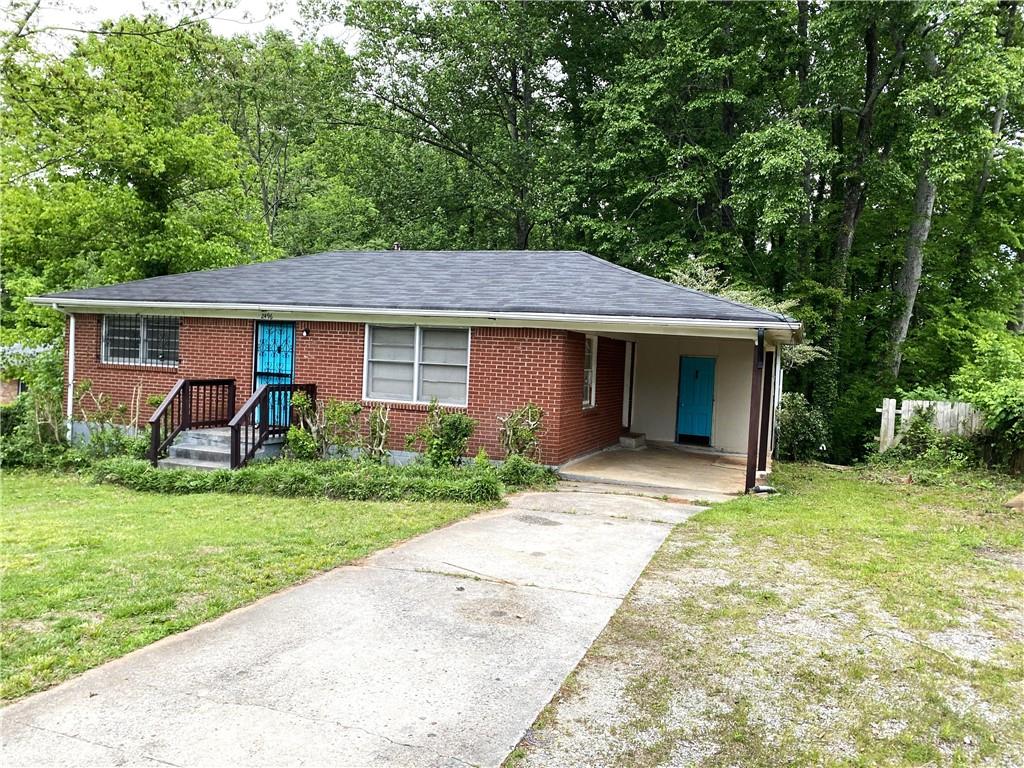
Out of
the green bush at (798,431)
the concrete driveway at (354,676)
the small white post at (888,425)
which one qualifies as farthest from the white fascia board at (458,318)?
the green bush at (798,431)

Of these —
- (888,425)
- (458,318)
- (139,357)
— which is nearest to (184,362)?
(139,357)

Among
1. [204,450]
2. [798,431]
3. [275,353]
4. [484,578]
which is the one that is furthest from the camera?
[798,431]

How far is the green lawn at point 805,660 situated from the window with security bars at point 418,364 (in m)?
5.38

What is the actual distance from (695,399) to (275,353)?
342 inches

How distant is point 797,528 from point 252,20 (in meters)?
8.59

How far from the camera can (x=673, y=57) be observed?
19.9 metres

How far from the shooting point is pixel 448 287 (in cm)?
1305

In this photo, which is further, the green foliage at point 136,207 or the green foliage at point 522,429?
the green foliage at point 136,207

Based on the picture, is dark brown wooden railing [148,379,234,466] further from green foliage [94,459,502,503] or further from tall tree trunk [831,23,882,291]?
tall tree trunk [831,23,882,291]

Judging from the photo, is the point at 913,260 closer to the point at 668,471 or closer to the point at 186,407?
the point at 668,471

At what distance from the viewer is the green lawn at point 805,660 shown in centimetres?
354

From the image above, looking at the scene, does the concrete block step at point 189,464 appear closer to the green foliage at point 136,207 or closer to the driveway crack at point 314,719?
the green foliage at point 136,207

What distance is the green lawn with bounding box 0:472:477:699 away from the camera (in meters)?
4.61

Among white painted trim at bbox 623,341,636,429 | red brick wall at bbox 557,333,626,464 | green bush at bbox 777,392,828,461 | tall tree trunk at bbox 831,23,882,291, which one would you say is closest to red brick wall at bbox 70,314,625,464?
red brick wall at bbox 557,333,626,464
